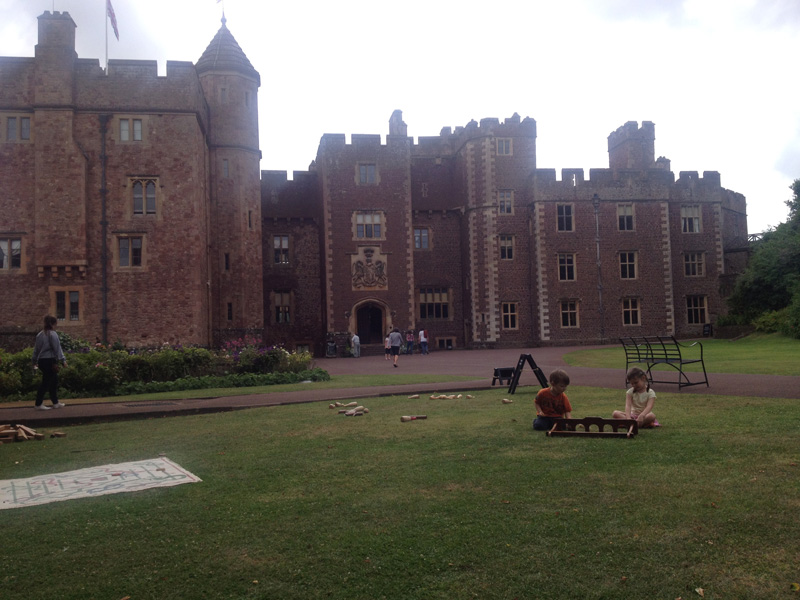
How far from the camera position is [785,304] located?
37.9m

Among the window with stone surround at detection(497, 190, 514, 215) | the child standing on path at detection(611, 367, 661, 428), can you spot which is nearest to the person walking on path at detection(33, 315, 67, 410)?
the child standing on path at detection(611, 367, 661, 428)

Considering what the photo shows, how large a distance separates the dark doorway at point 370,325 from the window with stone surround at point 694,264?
65.7 feet

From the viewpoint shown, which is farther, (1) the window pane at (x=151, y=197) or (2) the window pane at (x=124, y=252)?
(1) the window pane at (x=151, y=197)

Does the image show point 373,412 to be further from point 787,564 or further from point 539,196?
point 539,196

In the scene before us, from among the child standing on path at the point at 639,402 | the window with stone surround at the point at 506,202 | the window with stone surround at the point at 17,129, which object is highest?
the window with stone surround at the point at 17,129

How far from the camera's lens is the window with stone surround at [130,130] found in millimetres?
30062

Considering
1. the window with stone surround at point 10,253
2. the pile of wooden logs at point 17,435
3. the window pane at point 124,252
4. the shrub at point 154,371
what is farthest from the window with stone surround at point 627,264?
the pile of wooden logs at point 17,435

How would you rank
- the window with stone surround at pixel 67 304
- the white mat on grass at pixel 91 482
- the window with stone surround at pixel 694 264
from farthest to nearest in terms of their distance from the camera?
the window with stone surround at pixel 694 264, the window with stone surround at pixel 67 304, the white mat on grass at pixel 91 482

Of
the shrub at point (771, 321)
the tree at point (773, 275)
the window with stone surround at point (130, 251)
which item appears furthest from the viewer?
the tree at point (773, 275)

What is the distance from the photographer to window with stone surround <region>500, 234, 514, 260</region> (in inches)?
1679

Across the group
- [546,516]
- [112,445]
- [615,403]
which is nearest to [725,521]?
[546,516]

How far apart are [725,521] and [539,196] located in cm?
3832

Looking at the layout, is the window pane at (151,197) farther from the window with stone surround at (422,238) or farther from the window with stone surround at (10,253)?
the window with stone surround at (422,238)

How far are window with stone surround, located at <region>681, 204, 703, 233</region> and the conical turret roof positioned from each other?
28036 millimetres
